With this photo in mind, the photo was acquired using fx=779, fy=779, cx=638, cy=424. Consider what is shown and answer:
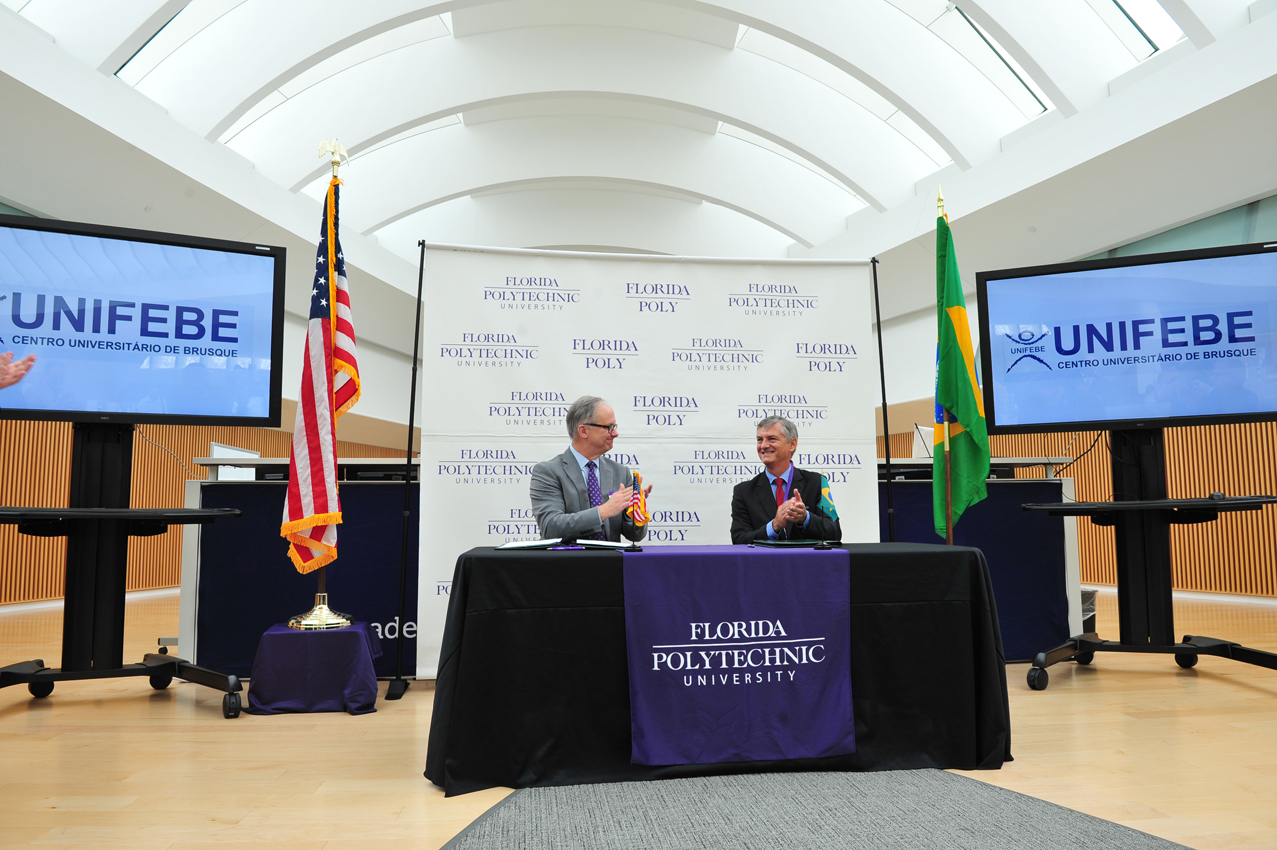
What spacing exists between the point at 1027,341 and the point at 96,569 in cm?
470

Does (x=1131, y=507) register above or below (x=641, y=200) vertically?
below

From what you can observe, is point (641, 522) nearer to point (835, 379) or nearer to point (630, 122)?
point (835, 379)

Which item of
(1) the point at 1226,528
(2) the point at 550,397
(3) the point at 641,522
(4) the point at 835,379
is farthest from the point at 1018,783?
(1) the point at 1226,528

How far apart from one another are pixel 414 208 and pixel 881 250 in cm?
585

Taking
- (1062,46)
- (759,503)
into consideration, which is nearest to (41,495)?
(759,503)

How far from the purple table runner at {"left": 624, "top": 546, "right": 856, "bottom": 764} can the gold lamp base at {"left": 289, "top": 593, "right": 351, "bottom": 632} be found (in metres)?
1.77

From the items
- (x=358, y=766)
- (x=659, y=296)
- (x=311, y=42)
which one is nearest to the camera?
(x=358, y=766)

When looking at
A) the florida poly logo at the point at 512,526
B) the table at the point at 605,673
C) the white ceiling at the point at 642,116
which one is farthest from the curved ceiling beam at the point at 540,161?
the table at the point at 605,673

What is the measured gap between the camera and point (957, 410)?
4.04m

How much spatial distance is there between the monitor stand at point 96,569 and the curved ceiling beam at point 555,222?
8241 millimetres

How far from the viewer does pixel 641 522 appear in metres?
2.87

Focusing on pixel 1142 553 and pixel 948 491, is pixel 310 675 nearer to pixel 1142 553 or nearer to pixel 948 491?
pixel 948 491

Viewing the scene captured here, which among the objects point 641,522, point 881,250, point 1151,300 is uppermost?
point 881,250

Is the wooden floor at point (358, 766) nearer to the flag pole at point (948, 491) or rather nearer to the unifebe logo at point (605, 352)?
the flag pole at point (948, 491)
